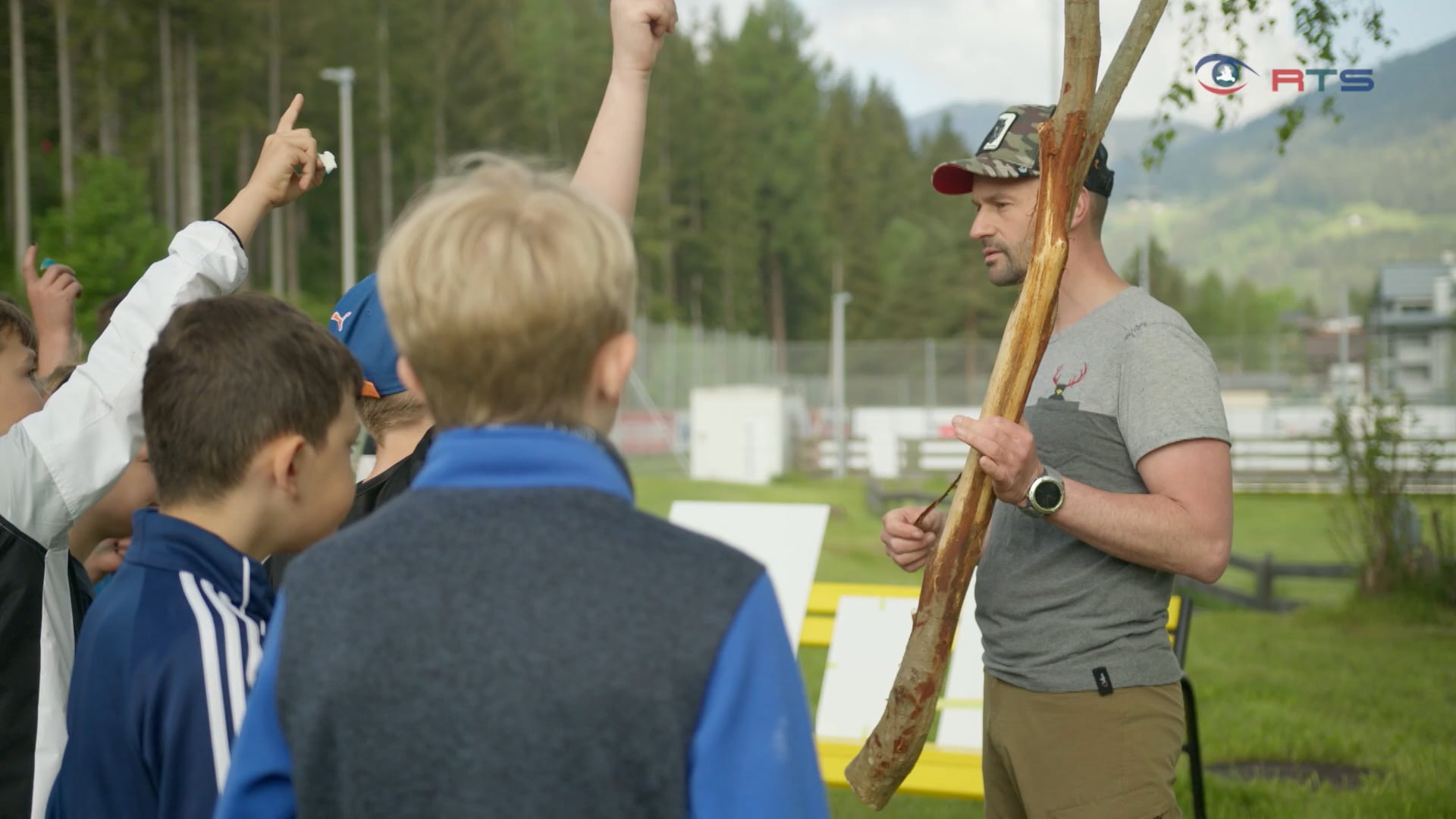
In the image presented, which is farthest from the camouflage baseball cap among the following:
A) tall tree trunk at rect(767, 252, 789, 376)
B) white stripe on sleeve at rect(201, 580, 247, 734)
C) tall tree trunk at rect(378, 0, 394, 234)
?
tall tree trunk at rect(767, 252, 789, 376)

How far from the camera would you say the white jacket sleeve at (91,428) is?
6.57 feet

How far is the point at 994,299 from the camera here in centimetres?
7206

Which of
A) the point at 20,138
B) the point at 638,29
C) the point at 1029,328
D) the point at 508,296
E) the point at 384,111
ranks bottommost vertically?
the point at 1029,328

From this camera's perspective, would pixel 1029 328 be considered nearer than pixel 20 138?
Yes

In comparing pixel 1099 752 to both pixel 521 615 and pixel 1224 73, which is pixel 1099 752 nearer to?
pixel 521 615

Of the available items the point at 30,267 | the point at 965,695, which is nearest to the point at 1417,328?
the point at 965,695

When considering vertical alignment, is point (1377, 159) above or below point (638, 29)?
above

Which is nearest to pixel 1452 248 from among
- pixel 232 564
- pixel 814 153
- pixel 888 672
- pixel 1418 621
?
pixel 1418 621

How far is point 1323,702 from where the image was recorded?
7.67 meters

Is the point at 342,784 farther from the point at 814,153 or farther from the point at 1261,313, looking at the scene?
the point at 1261,313

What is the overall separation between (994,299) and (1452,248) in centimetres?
5970

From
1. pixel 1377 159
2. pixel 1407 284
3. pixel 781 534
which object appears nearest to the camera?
pixel 781 534

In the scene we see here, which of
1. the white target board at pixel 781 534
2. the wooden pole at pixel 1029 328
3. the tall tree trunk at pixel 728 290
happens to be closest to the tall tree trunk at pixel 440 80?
the tall tree trunk at pixel 728 290

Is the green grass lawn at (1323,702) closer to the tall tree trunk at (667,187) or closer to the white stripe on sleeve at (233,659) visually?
the white stripe on sleeve at (233,659)
